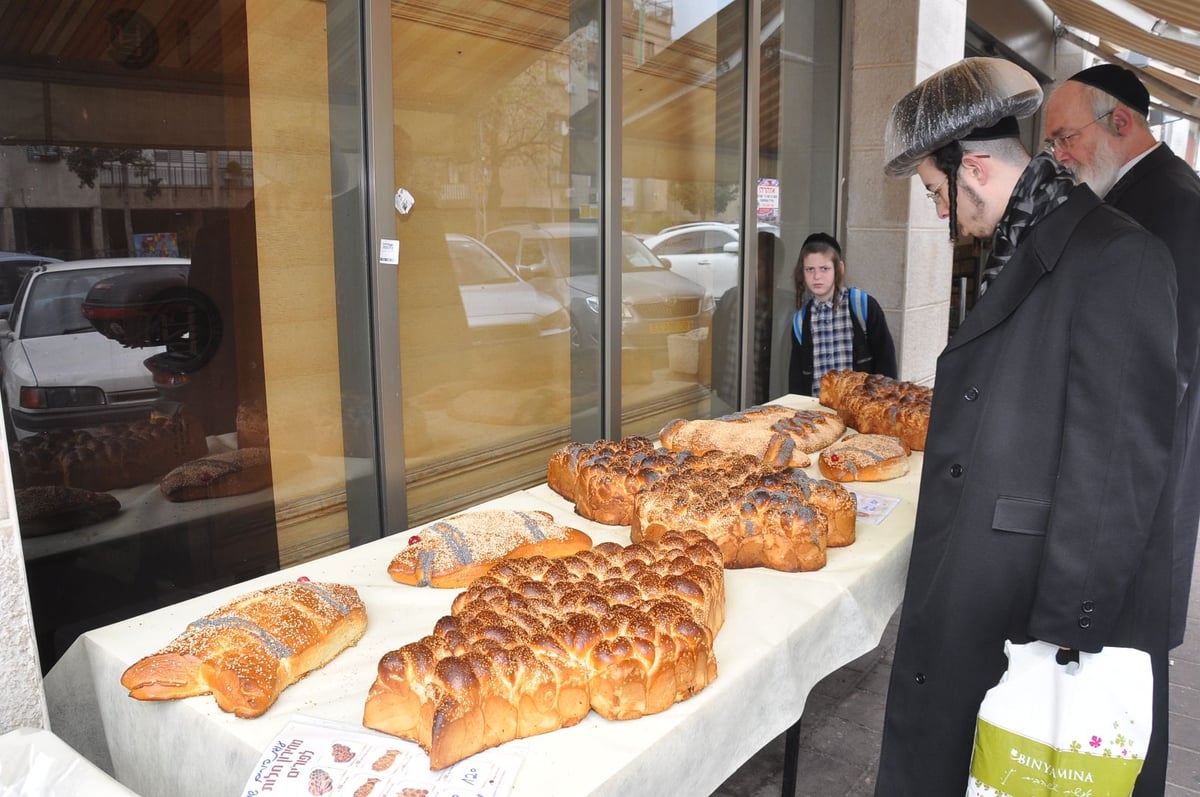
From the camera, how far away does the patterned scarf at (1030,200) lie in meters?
1.98

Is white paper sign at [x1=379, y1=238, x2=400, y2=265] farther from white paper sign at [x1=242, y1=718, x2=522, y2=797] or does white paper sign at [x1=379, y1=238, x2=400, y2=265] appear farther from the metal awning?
the metal awning

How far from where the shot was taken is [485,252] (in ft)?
13.0

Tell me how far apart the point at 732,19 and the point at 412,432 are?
10.9ft

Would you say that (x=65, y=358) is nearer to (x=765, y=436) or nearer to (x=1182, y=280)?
(x=765, y=436)

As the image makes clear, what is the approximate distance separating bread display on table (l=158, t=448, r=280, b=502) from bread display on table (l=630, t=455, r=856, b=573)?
154 centimetres

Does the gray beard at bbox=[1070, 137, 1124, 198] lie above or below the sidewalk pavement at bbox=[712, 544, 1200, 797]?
above

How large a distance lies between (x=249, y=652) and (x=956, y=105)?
1982 millimetres

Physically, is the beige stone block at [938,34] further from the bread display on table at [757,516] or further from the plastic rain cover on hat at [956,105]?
the bread display on table at [757,516]

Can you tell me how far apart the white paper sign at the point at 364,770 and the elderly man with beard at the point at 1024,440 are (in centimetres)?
111

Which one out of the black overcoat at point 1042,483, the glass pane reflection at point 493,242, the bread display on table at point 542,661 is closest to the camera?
the bread display on table at point 542,661

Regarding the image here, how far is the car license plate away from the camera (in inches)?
202

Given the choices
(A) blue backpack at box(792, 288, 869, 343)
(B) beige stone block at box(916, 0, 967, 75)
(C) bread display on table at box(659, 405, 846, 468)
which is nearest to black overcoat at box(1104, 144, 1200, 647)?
(C) bread display on table at box(659, 405, 846, 468)

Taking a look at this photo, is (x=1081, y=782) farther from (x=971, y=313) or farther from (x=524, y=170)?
(x=524, y=170)

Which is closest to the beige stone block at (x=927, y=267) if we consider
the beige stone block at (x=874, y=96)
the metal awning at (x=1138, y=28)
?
the beige stone block at (x=874, y=96)
